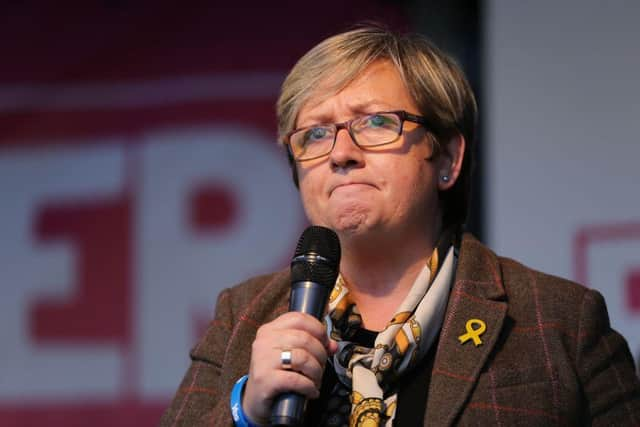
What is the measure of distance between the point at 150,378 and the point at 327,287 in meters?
2.24

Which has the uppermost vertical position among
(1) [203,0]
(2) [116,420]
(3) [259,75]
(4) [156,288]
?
(1) [203,0]

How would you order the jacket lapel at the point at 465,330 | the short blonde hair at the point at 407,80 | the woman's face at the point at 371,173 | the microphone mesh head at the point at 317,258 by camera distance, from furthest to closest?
the short blonde hair at the point at 407,80, the woman's face at the point at 371,173, the jacket lapel at the point at 465,330, the microphone mesh head at the point at 317,258

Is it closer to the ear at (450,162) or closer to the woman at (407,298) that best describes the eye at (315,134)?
the woman at (407,298)

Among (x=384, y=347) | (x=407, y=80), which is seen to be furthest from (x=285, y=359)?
(x=407, y=80)

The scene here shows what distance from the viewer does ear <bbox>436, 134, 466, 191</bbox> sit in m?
2.20

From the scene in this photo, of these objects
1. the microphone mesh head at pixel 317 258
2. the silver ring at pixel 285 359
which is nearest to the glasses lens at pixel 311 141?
the microphone mesh head at pixel 317 258

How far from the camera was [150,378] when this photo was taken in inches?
146

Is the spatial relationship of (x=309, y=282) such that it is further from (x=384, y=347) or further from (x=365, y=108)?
(x=365, y=108)

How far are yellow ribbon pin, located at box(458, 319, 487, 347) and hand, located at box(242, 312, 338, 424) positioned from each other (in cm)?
41

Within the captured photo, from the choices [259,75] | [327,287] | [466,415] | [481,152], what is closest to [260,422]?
[327,287]

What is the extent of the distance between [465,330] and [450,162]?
458mm

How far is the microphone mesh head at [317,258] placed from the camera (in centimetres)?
165

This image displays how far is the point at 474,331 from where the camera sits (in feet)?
6.36

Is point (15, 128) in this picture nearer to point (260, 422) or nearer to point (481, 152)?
point (481, 152)
